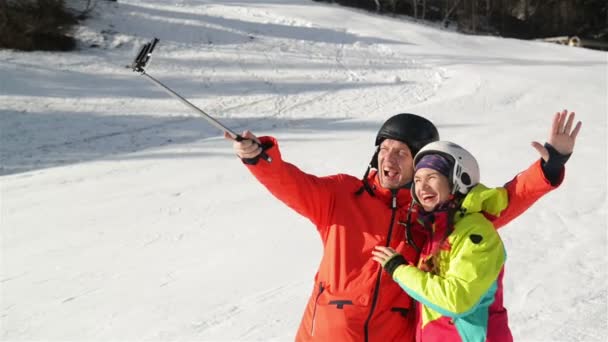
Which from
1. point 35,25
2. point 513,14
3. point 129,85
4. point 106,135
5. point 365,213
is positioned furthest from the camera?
point 513,14

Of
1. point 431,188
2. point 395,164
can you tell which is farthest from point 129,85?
point 431,188

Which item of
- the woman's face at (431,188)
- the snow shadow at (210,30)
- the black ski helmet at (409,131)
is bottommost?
the woman's face at (431,188)

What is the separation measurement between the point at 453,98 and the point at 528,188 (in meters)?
10.1

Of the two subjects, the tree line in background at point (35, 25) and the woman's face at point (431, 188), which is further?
the tree line in background at point (35, 25)

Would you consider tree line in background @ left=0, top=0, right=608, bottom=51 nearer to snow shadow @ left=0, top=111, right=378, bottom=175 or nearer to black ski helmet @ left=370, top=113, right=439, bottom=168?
snow shadow @ left=0, top=111, right=378, bottom=175

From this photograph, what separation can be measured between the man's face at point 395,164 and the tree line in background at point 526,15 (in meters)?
30.4

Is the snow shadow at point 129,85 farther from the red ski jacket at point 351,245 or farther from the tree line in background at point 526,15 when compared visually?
the tree line in background at point 526,15

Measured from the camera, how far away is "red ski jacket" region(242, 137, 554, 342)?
237cm

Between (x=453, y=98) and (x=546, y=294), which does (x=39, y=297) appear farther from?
(x=453, y=98)

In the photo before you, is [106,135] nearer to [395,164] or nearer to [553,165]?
[395,164]

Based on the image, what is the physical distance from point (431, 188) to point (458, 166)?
0.15 m

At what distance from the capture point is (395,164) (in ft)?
8.57

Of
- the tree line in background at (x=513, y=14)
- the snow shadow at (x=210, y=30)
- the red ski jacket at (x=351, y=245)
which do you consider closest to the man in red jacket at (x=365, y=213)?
the red ski jacket at (x=351, y=245)

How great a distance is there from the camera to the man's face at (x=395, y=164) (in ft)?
8.46
